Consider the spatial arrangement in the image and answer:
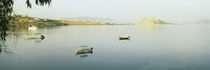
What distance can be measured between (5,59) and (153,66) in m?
30.4

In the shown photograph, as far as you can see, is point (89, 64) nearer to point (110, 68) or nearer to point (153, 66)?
point (110, 68)

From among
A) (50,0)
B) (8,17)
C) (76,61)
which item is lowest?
(76,61)

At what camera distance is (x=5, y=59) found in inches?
1369

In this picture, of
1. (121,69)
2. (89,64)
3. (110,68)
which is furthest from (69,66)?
(121,69)

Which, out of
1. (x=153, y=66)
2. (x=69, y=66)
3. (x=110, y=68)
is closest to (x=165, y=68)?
(x=153, y=66)

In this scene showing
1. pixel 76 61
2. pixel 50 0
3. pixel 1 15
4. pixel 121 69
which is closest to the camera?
pixel 1 15

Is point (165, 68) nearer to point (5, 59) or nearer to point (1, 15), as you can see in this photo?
point (1, 15)

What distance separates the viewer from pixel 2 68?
1115 inches

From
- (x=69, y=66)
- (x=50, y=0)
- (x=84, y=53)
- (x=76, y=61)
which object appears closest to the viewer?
(x=50, y=0)

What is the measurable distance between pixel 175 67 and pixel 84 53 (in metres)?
21.1

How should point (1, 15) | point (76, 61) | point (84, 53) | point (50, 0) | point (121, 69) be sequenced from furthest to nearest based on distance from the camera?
point (84, 53), point (76, 61), point (121, 69), point (50, 0), point (1, 15)

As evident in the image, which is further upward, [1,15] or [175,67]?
[1,15]

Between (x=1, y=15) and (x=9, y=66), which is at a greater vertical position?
(x=1, y=15)

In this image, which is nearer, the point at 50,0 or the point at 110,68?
the point at 50,0
